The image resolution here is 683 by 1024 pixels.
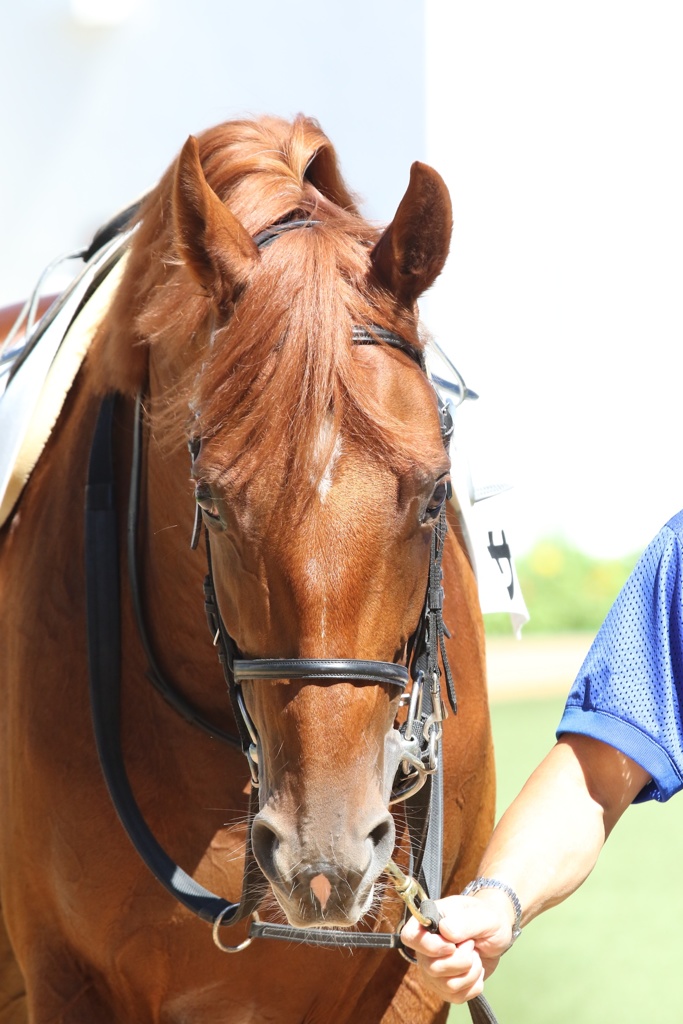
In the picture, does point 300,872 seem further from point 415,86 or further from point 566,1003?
point 415,86

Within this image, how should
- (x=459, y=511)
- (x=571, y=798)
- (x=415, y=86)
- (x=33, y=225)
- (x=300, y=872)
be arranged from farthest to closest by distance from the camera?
1. (x=33, y=225)
2. (x=415, y=86)
3. (x=459, y=511)
4. (x=571, y=798)
5. (x=300, y=872)

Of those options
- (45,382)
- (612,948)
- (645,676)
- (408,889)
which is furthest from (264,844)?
(612,948)

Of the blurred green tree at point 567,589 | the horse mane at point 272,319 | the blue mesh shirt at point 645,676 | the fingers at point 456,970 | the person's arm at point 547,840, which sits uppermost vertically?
the horse mane at point 272,319

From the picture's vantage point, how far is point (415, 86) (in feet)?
27.3

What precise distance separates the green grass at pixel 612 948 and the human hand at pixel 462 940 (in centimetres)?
278

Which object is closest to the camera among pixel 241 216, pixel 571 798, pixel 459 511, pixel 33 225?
pixel 571 798

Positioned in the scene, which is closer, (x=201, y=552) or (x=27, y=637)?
(x=201, y=552)

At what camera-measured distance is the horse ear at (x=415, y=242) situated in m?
1.71

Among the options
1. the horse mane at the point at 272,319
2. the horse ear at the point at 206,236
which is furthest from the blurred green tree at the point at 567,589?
the horse ear at the point at 206,236

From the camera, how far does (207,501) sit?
161 cm

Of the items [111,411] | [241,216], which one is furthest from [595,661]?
[111,411]

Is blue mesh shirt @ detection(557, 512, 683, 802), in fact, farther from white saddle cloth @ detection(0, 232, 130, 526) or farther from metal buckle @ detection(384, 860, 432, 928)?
white saddle cloth @ detection(0, 232, 130, 526)

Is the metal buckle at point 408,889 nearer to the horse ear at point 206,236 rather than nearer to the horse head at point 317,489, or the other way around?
the horse head at point 317,489

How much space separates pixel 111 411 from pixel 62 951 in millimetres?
983
